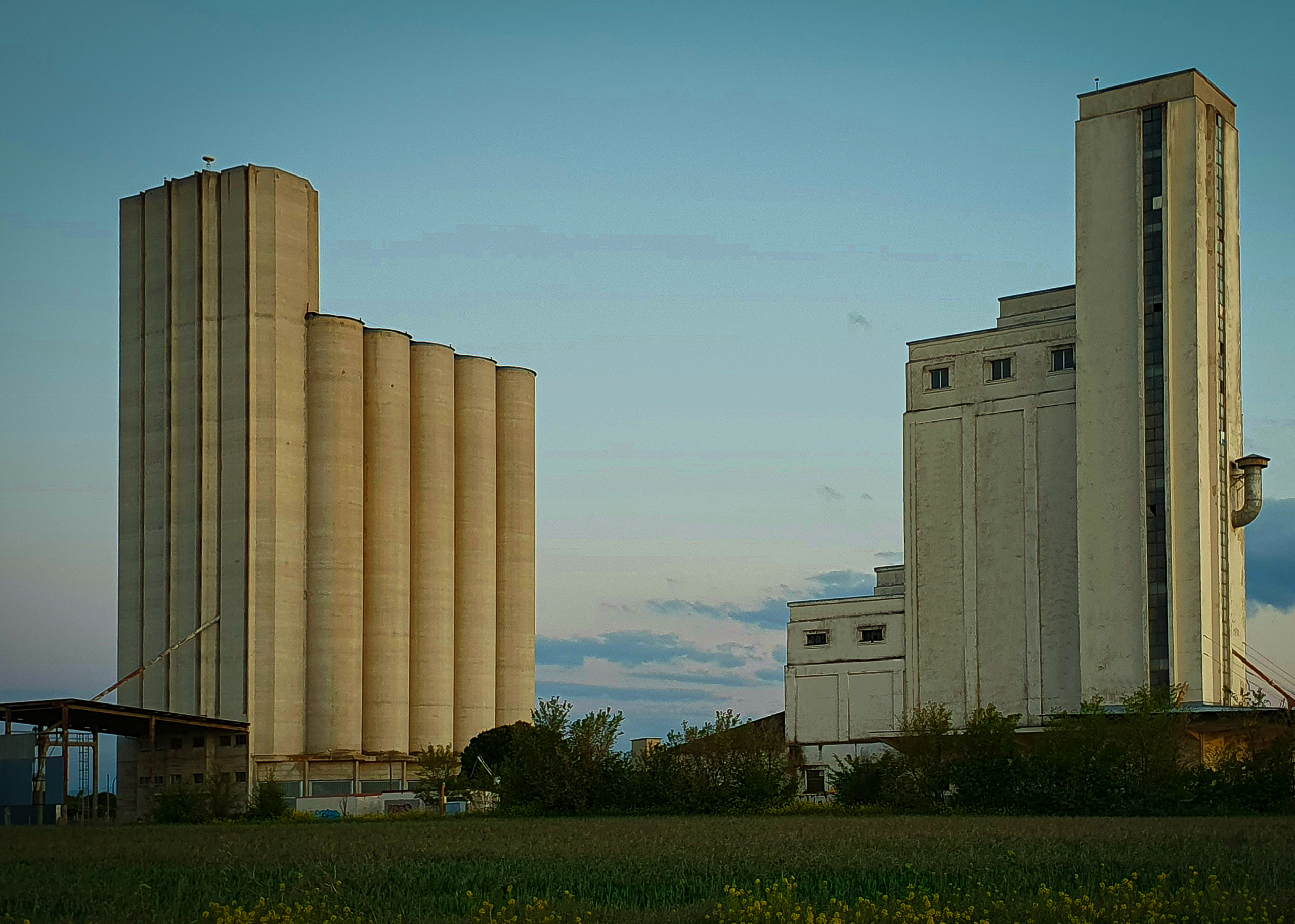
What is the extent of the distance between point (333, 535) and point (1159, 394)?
46136 millimetres

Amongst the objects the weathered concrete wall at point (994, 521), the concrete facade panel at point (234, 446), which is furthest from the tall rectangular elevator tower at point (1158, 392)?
the concrete facade panel at point (234, 446)

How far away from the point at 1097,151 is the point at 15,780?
60354 mm

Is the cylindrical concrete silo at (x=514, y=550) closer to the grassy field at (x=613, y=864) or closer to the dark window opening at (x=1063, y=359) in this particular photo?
the dark window opening at (x=1063, y=359)

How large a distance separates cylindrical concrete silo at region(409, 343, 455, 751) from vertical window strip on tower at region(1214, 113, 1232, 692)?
46336 millimetres

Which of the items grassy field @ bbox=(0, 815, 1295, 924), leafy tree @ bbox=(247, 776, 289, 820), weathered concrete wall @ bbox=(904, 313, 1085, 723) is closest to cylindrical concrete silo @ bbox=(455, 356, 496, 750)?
weathered concrete wall @ bbox=(904, 313, 1085, 723)

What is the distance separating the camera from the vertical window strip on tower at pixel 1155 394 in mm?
73250

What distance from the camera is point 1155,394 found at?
74812 millimetres

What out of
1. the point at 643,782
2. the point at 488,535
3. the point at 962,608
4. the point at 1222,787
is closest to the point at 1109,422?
the point at 962,608

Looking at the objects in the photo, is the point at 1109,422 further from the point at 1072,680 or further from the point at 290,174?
the point at 290,174

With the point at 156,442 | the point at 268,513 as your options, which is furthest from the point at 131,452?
the point at 268,513

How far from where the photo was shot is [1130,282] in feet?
249

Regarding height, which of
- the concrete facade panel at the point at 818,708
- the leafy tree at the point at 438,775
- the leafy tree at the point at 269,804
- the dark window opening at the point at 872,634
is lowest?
the leafy tree at the point at 438,775

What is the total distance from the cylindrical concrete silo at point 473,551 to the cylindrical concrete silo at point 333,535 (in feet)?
30.7

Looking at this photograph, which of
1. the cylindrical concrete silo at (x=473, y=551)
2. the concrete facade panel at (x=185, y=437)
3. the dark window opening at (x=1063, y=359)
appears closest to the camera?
the dark window opening at (x=1063, y=359)
